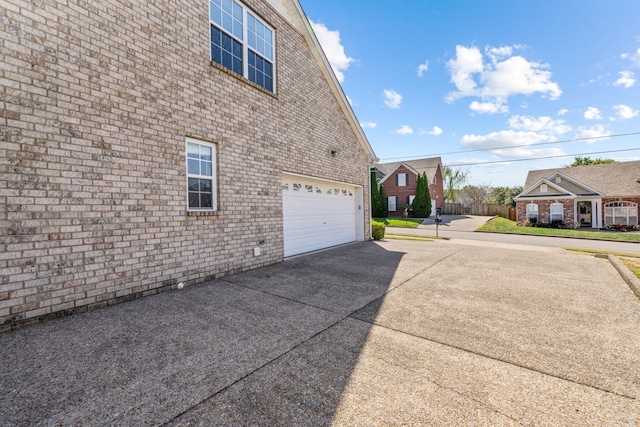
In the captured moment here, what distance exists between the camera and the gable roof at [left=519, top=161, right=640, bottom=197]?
21672mm

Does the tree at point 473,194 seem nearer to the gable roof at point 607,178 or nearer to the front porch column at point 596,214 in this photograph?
the gable roof at point 607,178

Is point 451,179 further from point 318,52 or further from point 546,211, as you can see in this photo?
point 318,52

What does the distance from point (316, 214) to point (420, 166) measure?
31.4m

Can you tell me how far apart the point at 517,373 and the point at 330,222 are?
298 inches

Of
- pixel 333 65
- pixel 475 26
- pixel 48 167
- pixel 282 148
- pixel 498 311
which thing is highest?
pixel 475 26

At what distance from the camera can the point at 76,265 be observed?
150 inches

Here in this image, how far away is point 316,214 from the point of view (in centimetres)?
914

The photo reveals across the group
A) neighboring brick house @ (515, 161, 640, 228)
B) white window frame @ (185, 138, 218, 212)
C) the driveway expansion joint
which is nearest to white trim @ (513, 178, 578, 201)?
neighboring brick house @ (515, 161, 640, 228)

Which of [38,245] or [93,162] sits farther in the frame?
[93,162]

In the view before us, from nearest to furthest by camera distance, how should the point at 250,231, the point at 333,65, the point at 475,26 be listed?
the point at 250,231 → the point at 333,65 → the point at 475,26

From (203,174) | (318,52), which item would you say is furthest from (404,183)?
(203,174)

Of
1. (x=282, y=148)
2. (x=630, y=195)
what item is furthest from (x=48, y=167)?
(x=630, y=195)

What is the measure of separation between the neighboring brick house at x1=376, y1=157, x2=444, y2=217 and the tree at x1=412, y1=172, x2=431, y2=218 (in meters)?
1.25

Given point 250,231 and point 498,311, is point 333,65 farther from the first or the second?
point 498,311
